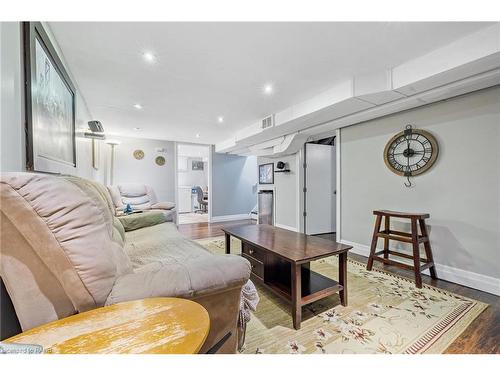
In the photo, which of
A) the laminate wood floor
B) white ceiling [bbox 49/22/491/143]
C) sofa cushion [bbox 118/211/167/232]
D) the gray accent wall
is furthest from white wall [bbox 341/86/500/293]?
the gray accent wall

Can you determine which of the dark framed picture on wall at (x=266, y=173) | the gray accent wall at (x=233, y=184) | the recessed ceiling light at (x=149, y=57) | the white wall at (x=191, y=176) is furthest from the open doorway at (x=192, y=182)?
the recessed ceiling light at (x=149, y=57)

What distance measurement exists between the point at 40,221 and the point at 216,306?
0.70 meters

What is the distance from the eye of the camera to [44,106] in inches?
50.4

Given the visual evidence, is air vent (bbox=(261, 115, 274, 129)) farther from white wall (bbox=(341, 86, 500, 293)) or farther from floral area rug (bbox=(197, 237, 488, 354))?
floral area rug (bbox=(197, 237, 488, 354))

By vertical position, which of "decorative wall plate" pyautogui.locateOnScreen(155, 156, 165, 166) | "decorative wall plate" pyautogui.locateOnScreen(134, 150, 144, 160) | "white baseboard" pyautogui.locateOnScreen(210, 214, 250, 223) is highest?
"decorative wall plate" pyautogui.locateOnScreen(134, 150, 144, 160)

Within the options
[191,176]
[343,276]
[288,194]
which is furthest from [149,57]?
[191,176]

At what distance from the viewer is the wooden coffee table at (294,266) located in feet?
4.96

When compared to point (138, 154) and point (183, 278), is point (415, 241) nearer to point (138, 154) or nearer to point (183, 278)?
point (183, 278)

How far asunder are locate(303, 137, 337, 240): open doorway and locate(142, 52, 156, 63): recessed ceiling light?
128 inches

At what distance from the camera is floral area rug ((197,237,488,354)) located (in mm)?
1336

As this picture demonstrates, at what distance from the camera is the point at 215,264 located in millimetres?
933

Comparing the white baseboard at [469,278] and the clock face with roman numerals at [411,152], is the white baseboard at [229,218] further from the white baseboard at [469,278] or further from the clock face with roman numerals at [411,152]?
the white baseboard at [469,278]

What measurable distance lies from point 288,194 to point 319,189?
26.5 inches
